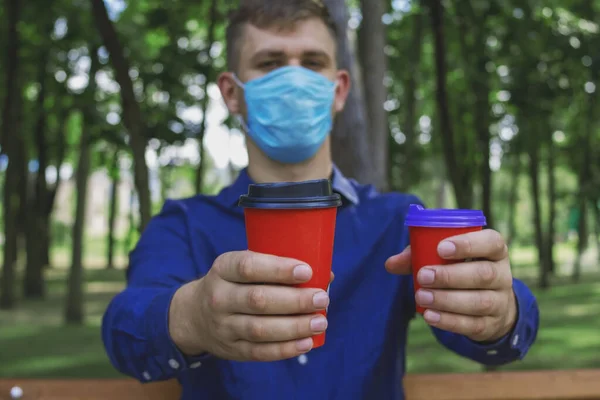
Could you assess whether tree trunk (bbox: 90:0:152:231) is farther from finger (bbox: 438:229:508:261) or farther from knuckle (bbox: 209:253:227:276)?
finger (bbox: 438:229:508:261)

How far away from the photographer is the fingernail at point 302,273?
1.25 m

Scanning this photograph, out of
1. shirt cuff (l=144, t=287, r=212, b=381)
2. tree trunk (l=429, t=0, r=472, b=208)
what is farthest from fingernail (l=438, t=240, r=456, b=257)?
tree trunk (l=429, t=0, r=472, b=208)

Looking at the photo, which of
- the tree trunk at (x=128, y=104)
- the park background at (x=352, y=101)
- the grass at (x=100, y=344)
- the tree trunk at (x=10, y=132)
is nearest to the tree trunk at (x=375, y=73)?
the park background at (x=352, y=101)

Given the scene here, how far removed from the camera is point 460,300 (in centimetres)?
142

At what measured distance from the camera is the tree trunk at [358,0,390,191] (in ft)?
14.9

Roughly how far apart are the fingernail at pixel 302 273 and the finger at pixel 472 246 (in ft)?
0.99

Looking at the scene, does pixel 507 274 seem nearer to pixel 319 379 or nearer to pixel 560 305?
pixel 319 379

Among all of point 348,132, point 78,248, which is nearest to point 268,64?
point 348,132

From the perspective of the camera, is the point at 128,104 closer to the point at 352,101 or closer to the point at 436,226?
the point at 352,101

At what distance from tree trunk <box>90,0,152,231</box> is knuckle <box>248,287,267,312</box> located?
4.12m

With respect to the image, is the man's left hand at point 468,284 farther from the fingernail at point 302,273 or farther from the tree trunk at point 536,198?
the tree trunk at point 536,198

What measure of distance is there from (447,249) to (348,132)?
7.85 feet

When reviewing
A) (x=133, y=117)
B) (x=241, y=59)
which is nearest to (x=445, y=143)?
(x=133, y=117)

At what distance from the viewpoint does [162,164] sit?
18.0m
